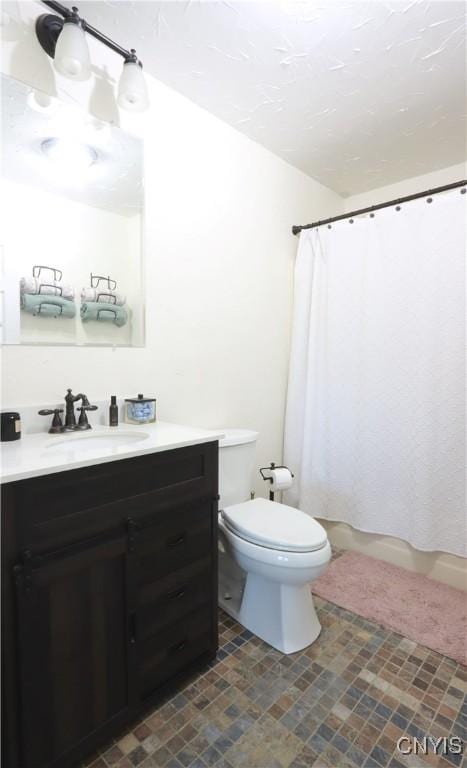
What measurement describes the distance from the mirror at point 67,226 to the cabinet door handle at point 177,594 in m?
0.95

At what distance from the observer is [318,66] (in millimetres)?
1534

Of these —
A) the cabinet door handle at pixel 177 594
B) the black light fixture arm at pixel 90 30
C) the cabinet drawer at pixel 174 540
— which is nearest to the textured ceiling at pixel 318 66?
the black light fixture arm at pixel 90 30

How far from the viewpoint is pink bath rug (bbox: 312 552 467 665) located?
5.22 ft

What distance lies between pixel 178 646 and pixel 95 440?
74cm

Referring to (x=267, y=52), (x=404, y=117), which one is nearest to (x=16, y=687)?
(x=267, y=52)

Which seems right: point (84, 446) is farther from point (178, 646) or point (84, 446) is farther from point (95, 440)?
point (178, 646)

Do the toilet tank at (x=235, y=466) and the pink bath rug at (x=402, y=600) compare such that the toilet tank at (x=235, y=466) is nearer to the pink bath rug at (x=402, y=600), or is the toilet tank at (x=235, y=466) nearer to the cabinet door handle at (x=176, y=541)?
the cabinet door handle at (x=176, y=541)

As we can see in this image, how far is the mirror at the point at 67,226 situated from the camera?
1.27 m

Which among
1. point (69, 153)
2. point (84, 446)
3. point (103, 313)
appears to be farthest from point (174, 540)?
point (69, 153)

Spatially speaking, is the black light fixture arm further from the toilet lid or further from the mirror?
the toilet lid

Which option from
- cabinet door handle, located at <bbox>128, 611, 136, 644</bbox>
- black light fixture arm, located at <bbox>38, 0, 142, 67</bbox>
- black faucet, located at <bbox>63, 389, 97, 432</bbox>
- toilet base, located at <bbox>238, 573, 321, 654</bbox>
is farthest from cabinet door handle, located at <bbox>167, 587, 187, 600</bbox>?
black light fixture arm, located at <bbox>38, 0, 142, 67</bbox>

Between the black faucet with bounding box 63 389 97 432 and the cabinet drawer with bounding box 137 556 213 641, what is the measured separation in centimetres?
58

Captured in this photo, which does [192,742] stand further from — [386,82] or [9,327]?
[386,82]

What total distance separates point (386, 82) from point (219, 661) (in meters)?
2.44
